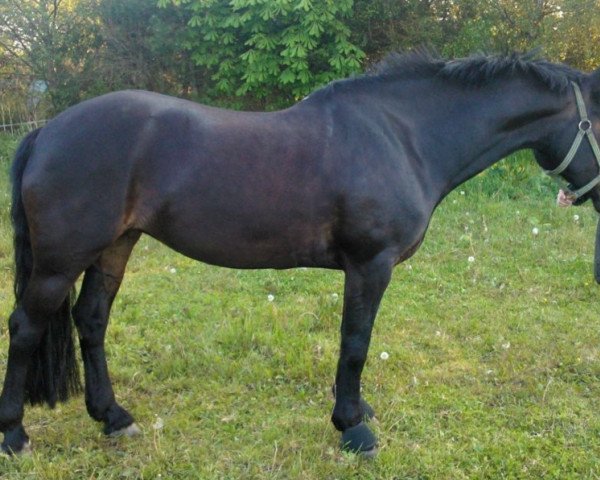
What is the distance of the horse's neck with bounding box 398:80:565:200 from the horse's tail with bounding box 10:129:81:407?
191 centimetres

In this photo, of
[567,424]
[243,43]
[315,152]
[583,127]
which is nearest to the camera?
[315,152]

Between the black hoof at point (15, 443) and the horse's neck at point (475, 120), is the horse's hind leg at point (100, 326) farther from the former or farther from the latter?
the horse's neck at point (475, 120)

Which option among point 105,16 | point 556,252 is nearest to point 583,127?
point 556,252

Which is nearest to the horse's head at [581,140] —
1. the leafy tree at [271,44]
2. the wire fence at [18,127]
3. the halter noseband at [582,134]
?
the halter noseband at [582,134]

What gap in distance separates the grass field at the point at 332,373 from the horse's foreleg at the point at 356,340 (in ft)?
0.38

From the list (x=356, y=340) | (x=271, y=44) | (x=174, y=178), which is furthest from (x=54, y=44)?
(x=356, y=340)

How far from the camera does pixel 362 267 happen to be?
2.78 meters

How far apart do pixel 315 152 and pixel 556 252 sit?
3.71 meters

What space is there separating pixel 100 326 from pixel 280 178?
1297mm

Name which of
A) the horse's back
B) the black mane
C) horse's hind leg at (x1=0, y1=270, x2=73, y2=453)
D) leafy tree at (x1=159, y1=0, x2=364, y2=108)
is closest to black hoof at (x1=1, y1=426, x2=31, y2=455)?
horse's hind leg at (x1=0, y1=270, x2=73, y2=453)

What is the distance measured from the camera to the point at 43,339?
297cm

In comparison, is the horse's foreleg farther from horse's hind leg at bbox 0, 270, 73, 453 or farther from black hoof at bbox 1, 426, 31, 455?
black hoof at bbox 1, 426, 31, 455

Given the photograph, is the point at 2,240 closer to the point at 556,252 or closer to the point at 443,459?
the point at 443,459

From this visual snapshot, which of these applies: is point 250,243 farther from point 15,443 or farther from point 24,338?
point 15,443
